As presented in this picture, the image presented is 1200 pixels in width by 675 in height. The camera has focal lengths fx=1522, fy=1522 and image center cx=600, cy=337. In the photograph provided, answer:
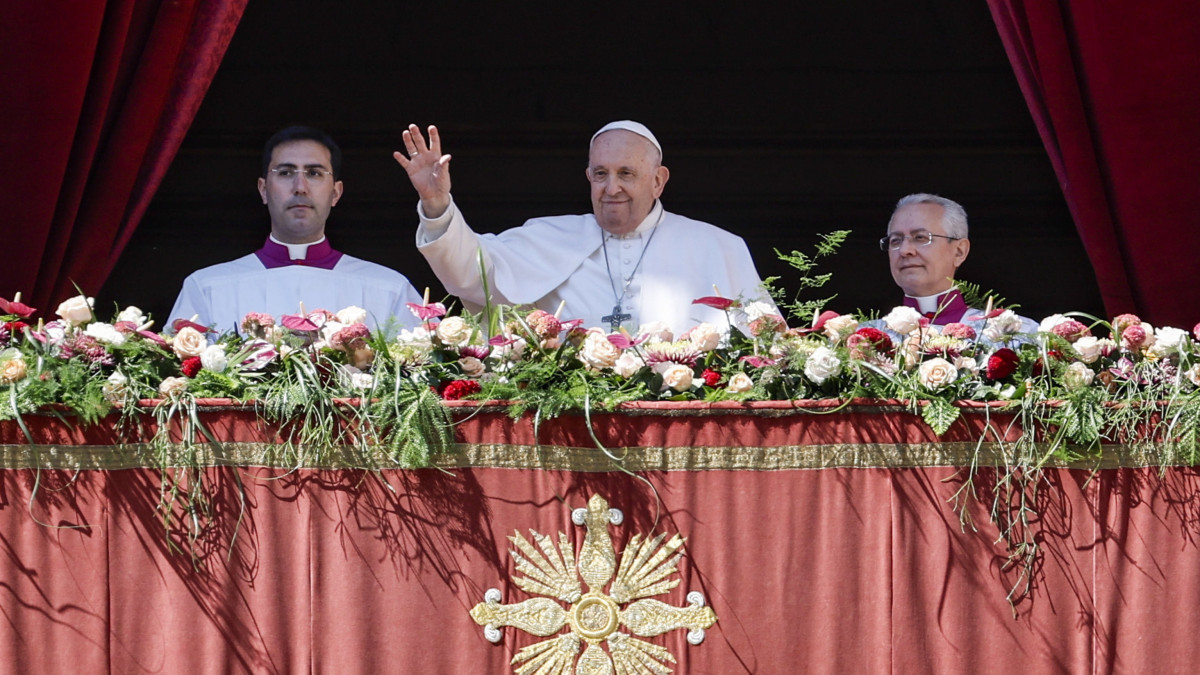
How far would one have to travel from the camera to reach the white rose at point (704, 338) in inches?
131

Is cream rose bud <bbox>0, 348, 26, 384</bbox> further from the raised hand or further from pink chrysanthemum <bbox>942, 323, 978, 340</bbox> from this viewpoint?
pink chrysanthemum <bbox>942, 323, 978, 340</bbox>

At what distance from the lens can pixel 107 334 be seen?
3.26m

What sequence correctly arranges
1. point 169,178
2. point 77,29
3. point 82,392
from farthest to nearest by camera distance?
point 169,178
point 77,29
point 82,392

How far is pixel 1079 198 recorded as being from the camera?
189 inches

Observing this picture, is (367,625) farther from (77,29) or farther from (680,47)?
(680,47)

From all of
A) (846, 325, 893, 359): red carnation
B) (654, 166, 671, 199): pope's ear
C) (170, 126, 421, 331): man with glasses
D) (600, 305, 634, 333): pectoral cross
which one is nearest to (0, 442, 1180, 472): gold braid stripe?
(846, 325, 893, 359): red carnation

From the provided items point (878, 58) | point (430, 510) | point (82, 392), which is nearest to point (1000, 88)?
point (878, 58)

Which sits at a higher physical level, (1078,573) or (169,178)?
(169,178)

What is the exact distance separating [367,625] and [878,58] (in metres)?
3.79

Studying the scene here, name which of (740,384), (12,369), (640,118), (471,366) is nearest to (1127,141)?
(640,118)

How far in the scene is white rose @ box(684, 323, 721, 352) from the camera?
334 centimetres

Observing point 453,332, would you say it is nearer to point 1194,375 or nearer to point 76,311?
point 76,311

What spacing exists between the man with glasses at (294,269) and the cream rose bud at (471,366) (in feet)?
4.62

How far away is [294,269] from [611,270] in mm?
1020
